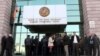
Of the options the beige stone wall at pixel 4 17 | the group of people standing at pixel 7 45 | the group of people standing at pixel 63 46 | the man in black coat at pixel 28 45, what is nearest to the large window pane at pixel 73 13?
the group of people standing at pixel 63 46

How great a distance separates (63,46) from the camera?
63.6 ft

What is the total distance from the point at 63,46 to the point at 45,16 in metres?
4.46

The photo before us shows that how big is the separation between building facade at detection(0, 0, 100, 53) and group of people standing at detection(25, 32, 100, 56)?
3536 mm

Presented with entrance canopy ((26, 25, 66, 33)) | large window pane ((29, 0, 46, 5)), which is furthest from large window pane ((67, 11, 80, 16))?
large window pane ((29, 0, 46, 5))

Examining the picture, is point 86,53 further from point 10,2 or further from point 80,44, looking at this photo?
point 10,2

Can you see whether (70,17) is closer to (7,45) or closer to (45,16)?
(45,16)

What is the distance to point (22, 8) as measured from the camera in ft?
82.1

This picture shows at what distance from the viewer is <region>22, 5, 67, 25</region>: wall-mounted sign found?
22484mm

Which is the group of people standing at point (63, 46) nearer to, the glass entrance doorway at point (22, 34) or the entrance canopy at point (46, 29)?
the glass entrance doorway at point (22, 34)

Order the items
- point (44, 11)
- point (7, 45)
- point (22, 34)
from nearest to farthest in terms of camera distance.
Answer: point (7, 45) → point (44, 11) → point (22, 34)

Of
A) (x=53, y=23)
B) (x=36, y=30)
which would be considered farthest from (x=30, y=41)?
(x=36, y=30)

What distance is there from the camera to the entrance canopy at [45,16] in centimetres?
2247

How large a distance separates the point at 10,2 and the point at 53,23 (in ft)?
18.8

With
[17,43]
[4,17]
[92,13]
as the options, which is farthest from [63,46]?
[4,17]
